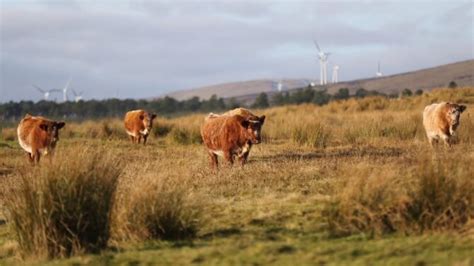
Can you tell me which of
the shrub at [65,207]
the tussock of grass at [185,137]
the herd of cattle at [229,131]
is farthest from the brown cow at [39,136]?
the shrub at [65,207]

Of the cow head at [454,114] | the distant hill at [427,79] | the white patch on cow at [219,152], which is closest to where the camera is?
the white patch on cow at [219,152]

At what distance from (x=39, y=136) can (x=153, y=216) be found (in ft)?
39.1

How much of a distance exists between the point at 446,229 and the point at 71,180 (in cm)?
482

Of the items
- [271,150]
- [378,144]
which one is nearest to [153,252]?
[271,150]

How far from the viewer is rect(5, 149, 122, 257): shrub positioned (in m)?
8.95

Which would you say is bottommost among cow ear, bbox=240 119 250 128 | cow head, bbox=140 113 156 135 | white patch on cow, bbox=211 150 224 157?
white patch on cow, bbox=211 150 224 157

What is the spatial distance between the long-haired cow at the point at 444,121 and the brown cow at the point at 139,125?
1297 cm

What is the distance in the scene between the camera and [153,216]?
9172mm

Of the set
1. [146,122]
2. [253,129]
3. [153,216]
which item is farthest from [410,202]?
[146,122]

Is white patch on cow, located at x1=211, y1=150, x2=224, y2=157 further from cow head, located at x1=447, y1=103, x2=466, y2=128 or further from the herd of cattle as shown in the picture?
cow head, located at x1=447, y1=103, x2=466, y2=128

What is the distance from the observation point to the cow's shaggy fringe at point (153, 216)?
9172 millimetres

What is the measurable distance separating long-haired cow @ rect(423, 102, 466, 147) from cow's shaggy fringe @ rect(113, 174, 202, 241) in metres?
12.8

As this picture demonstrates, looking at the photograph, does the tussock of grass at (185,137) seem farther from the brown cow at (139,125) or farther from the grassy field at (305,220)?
the grassy field at (305,220)

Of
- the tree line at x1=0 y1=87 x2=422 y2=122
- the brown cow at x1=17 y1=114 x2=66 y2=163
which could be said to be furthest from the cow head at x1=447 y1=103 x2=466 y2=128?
the tree line at x1=0 y1=87 x2=422 y2=122
